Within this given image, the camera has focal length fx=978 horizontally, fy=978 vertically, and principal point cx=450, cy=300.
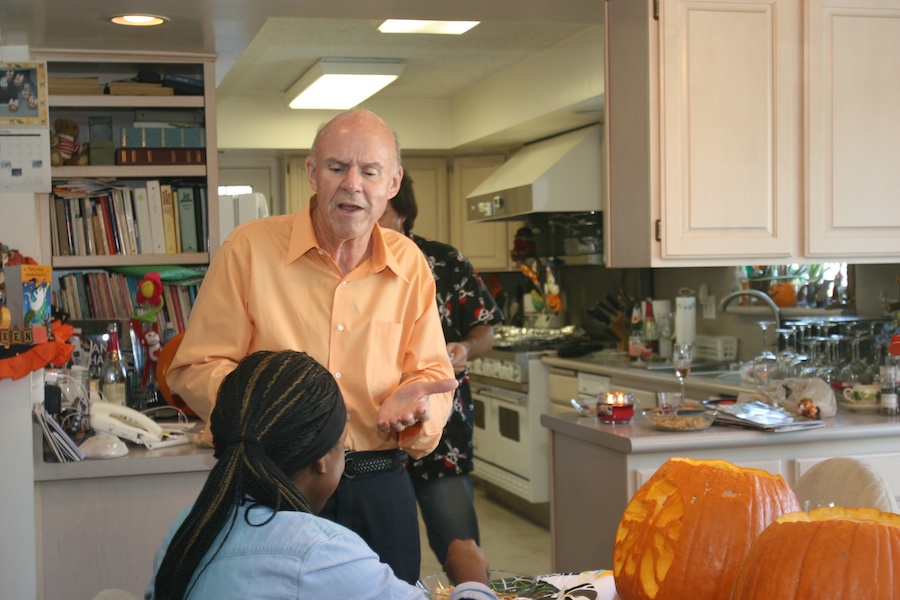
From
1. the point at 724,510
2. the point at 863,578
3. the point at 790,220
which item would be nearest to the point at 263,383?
the point at 724,510

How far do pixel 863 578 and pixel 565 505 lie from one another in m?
1.96

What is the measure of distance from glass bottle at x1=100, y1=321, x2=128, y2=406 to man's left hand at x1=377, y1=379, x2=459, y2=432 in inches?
64.6

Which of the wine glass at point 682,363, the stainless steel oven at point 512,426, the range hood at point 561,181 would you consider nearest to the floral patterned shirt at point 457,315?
the wine glass at point 682,363

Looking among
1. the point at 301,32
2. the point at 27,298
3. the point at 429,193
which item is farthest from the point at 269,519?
the point at 429,193

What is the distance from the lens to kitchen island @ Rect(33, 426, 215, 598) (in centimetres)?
266

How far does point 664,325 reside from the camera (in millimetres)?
5121

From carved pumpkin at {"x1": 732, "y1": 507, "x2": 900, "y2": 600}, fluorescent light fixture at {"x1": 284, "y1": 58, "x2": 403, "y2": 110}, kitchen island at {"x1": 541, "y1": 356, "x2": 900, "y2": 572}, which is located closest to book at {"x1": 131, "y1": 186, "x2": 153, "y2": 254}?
fluorescent light fixture at {"x1": 284, "y1": 58, "x2": 403, "y2": 110}

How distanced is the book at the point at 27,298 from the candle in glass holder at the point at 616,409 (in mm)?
1555

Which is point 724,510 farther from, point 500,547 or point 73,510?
point 500,547

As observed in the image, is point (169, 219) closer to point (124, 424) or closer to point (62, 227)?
point (62, 227)

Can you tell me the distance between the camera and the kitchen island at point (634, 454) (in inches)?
105

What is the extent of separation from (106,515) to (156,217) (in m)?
1.77

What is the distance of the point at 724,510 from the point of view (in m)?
1.33

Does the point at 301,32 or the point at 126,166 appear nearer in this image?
the point at 126,166
